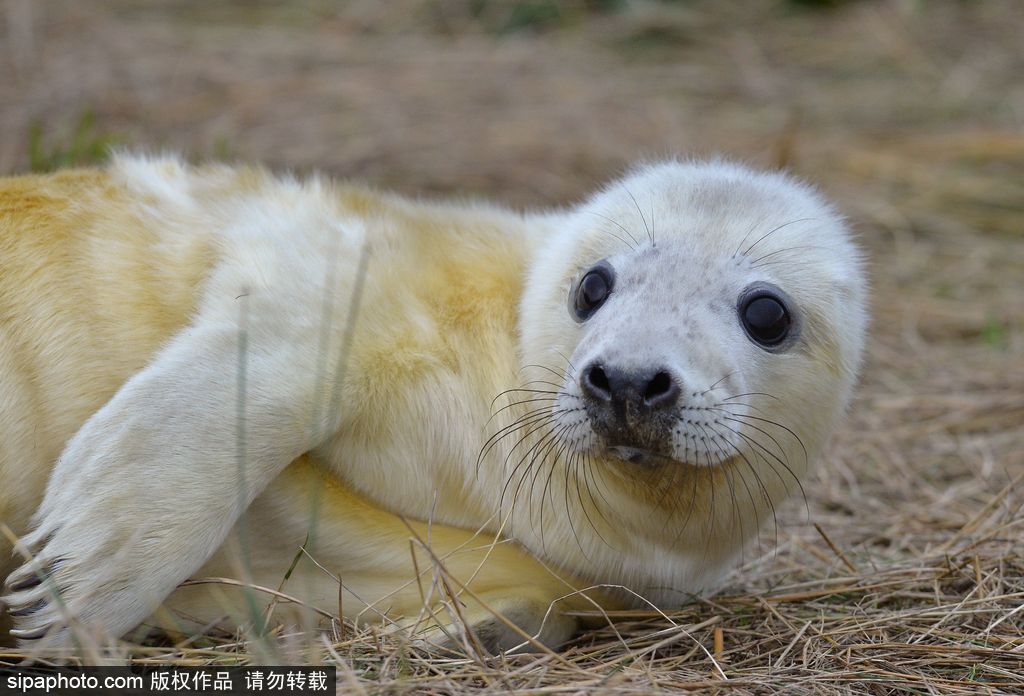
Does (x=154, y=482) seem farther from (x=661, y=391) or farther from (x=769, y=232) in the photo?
(x=769, y=232)

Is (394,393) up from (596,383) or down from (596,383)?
down

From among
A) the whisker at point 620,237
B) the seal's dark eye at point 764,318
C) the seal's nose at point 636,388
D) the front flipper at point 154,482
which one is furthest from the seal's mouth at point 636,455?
the front flipper at point 154,482

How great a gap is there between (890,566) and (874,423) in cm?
140

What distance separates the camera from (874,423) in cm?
499

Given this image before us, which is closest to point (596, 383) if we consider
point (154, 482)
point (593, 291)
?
point (593, 291)

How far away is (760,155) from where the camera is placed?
7.14 meters

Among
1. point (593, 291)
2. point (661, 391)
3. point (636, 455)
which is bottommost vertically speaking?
point (636, 455)

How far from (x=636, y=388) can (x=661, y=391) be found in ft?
0.21

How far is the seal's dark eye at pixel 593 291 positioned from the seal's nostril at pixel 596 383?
0.46 meters

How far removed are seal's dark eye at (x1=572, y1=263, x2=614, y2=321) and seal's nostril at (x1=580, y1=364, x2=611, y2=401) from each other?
0.46 meters

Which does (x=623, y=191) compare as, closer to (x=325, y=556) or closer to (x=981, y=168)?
(x=325, y=556)

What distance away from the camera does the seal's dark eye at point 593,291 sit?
3.12m

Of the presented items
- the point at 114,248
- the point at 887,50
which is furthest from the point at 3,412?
the point at 887,50

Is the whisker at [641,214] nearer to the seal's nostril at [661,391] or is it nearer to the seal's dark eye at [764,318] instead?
the seal's dark eye at [764,318]
